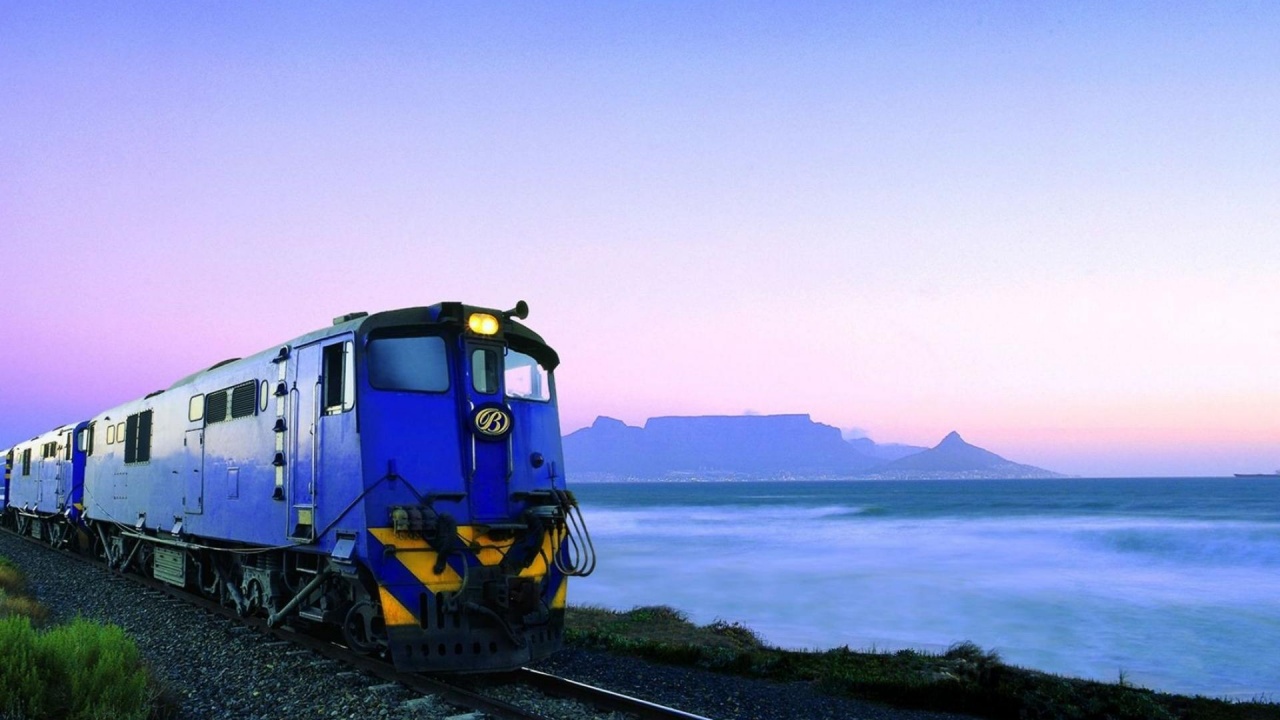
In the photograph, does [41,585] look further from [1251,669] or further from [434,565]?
[1251,669]

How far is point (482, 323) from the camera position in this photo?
853 centimetres

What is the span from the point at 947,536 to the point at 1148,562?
18.7 m

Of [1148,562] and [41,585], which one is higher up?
[41,585]

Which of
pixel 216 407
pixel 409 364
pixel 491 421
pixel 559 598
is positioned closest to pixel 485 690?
pixel 559 598

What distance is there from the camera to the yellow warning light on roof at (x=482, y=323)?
8.45 meters

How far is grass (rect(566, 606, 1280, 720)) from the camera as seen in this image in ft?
30.8

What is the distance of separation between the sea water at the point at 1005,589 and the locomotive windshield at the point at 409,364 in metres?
13.6

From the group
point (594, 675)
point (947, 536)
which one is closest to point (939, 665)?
point (594, 675)

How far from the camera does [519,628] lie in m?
7.96

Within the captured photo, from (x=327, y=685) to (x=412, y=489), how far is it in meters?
1.91

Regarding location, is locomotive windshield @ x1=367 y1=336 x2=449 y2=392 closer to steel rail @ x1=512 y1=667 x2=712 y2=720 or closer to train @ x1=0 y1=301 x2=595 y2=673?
train @ x1=0 y1=301 x2=595 y2=673

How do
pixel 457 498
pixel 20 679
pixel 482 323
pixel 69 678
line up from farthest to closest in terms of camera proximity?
pixel 482 323 < pixel 457 498 < pixel 69 678 < pixel 20 679

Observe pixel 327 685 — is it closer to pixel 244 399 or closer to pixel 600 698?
pixel 600 698

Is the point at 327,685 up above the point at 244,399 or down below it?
below
